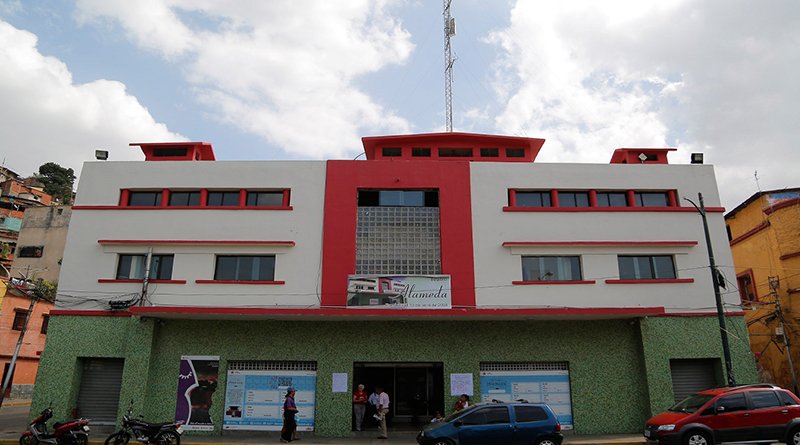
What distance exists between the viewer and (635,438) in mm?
16594

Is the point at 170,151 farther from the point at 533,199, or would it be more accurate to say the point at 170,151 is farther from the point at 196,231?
the point at 533,199

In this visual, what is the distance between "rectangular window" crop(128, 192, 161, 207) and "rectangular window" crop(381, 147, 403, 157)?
10296 mm

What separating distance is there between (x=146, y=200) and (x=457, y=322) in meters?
13.1

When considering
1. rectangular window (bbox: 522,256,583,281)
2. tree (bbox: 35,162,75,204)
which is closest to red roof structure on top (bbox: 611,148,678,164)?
rectangular window (bbox: 522,256,583,281)

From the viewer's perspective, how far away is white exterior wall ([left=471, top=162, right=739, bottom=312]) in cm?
1928

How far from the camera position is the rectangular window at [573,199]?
2081cm

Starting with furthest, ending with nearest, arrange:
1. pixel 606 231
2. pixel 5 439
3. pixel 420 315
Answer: pixel 606 231 < pixel 420 315 < pixel 5 439

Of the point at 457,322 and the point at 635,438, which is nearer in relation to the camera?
the point at 635,438

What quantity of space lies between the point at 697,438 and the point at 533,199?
10.2 m

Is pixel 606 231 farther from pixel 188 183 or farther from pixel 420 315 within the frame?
pixel 188 183

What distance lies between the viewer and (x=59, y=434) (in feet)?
48.6

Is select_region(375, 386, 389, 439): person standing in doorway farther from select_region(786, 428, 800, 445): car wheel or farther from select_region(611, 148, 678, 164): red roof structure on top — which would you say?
select_region(611, 148, 678, 164): red roof structure on top

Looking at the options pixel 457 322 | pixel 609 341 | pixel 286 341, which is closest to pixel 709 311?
pixel 609 341

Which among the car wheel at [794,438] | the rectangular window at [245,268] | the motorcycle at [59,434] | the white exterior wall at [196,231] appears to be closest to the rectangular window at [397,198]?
the white exterior wall at [196,231]
